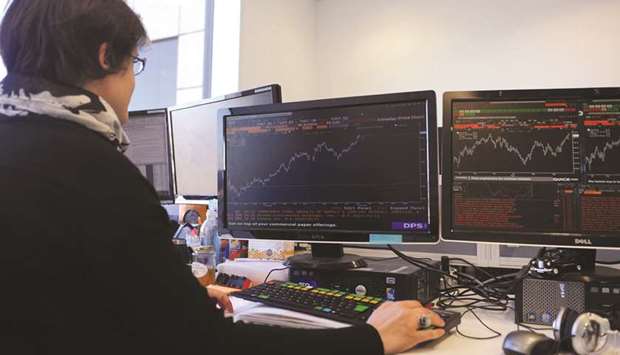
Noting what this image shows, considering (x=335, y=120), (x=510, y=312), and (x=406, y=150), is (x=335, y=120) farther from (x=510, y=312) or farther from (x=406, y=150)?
(x=510, y=312)

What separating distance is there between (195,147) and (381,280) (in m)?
0.98

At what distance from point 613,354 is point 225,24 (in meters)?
2.75

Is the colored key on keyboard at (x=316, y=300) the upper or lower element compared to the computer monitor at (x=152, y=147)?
lower

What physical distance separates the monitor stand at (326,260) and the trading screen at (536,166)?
256 millimetres

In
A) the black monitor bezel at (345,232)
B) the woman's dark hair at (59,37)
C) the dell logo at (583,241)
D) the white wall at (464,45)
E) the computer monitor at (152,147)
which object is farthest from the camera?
the white wall at (464,45)

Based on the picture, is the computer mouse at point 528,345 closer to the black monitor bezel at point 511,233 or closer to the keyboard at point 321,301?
the keyboard at point 321,301

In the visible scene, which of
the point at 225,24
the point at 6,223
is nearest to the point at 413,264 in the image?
the point at 6,223

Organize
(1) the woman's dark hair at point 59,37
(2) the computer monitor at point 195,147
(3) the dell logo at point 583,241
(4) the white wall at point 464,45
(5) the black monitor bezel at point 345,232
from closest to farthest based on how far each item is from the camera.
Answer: (1) the woman's dark hair at point 59,37, (3) the dell logo at point 583,241, (5) the black monitor bezel at point 345,232, (2) the computer monitor at point 195,147, (4) the white wall at point 464,45

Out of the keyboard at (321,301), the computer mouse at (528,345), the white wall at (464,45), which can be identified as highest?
the white wall at (464,45)

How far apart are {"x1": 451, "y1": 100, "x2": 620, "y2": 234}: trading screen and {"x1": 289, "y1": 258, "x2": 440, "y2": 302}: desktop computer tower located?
159 mm

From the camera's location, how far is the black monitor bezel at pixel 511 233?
1.01 metres

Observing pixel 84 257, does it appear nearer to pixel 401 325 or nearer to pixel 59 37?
pixel 59 37

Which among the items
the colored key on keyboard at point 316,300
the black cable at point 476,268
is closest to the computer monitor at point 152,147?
the colored key on keyboard at point 316,300

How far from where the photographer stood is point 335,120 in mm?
1216
